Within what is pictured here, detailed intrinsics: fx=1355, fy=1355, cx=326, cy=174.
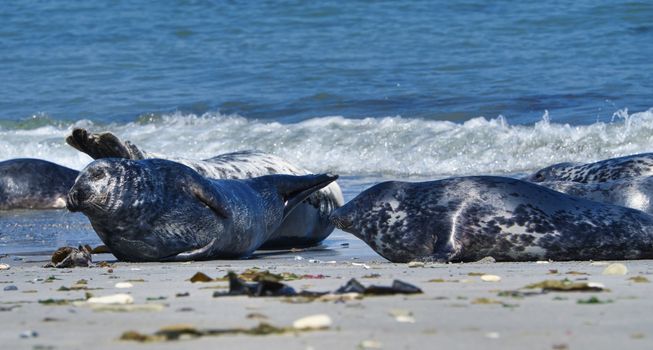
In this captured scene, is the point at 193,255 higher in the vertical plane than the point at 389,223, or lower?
lower

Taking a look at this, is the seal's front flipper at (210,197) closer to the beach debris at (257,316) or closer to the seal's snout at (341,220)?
the seal's snout at (341,220)

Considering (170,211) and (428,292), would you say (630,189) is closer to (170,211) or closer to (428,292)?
(170,211)

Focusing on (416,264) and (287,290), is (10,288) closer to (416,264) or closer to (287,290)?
(287,290)

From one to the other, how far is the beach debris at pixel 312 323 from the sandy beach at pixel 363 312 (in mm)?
23

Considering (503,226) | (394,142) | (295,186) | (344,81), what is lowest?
(503,226)

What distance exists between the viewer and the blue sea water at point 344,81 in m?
16.5

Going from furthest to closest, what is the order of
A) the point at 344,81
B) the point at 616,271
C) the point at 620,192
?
the point at 344,81 < the point at 620,192 < the point at 616,271

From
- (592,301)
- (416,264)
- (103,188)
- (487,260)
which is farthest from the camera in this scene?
(103,188)

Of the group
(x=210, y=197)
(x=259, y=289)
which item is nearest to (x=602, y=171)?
(x=210, y=197)

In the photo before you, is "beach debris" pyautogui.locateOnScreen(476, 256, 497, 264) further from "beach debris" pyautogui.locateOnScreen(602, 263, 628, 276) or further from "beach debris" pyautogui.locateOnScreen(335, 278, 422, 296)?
"beach debris" pyautogui.locateOnScreen(335, 278, 422, 296)

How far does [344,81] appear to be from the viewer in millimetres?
21375

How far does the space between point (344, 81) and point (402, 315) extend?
17648 millimetres

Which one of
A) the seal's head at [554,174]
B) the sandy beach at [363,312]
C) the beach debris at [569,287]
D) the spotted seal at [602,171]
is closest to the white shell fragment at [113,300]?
the sandy beach at [363,312]

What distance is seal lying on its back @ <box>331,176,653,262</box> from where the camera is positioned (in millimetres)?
7223
